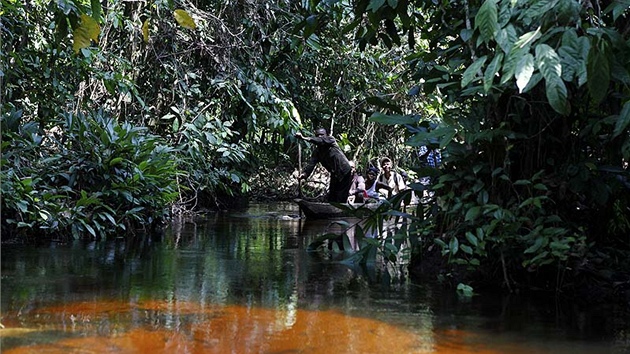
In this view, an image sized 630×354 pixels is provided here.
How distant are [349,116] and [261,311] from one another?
34.3 feet

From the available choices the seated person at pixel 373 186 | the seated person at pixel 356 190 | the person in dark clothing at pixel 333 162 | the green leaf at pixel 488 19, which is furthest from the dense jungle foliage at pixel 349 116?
the seated person at pixel 356 190

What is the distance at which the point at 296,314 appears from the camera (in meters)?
4.16

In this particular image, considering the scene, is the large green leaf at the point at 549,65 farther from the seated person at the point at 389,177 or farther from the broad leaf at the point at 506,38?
the seated person at the point at 389,177

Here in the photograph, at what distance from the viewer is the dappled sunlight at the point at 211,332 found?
337cm

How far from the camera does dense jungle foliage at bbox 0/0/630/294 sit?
12.2ft

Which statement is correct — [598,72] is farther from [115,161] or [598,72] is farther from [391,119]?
[115,161]

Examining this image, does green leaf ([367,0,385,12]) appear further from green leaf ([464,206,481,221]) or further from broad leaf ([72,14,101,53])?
broad leaf ([72,14,101,53])

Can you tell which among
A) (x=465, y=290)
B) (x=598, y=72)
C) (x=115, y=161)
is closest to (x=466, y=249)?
(x=465, y=290)

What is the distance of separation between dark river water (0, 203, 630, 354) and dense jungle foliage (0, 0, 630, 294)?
400mm

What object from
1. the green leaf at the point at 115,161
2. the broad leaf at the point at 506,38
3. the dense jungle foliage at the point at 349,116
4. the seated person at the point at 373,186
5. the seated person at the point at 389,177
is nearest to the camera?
the broad leaf at the point at 506,38

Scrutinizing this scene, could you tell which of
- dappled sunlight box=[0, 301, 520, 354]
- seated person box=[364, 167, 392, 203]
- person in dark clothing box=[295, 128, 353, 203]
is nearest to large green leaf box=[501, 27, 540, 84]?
dappled sunlight box=[0, 301, 520, 354]

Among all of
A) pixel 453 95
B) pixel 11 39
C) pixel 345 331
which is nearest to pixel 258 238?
pixel 11 39

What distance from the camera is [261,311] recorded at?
422cm

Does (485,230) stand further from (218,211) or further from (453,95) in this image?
(218,211)
